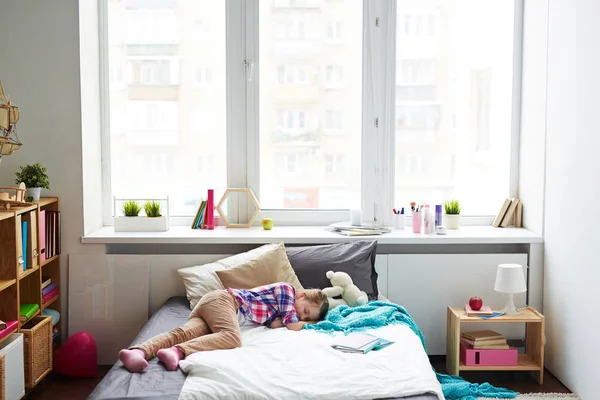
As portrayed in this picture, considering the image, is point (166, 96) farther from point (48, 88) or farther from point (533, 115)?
point (533, 115)

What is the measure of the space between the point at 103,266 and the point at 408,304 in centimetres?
165

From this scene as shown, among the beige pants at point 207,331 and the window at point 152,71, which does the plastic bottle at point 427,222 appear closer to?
the beige pants at point 207,331

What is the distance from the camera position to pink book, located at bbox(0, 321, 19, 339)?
2.96 metres

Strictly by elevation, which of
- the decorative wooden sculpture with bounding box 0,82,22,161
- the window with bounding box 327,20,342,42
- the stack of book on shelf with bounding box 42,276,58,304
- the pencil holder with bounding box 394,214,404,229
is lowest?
the stack of book on shelf with bounding box 42,276,58,304

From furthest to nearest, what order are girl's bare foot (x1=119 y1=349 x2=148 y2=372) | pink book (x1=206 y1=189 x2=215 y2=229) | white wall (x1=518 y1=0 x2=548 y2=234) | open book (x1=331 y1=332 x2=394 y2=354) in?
pink book (x1=206 y1=189 x2=215 y2=229)
white wall (x1=518 y1=0 x2=548 y2=234)
open book (x1=331 y1=332 x2=394 y2=354)
girl's bare foot (x1=119 y1=349 x2=148 y2=372)

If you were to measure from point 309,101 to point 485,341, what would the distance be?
5.36 feet

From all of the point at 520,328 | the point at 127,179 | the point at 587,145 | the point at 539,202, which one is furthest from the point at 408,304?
the point at 127,179

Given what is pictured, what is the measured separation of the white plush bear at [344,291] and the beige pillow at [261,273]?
16cm

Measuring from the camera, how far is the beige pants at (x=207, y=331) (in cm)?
278

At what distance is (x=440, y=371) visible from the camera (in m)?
3.63

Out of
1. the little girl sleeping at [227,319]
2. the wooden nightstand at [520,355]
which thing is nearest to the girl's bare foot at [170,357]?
the little girl sleeping at [227,319]

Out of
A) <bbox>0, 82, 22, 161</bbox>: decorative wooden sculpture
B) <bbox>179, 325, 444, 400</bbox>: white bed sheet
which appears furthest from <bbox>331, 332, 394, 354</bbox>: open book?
<bbox>0, 82, 22, 161</bbox>: decorative wooden sculpture

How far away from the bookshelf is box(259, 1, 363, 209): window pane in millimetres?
1187

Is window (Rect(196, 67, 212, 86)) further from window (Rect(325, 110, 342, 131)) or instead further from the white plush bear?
the white plush bear
